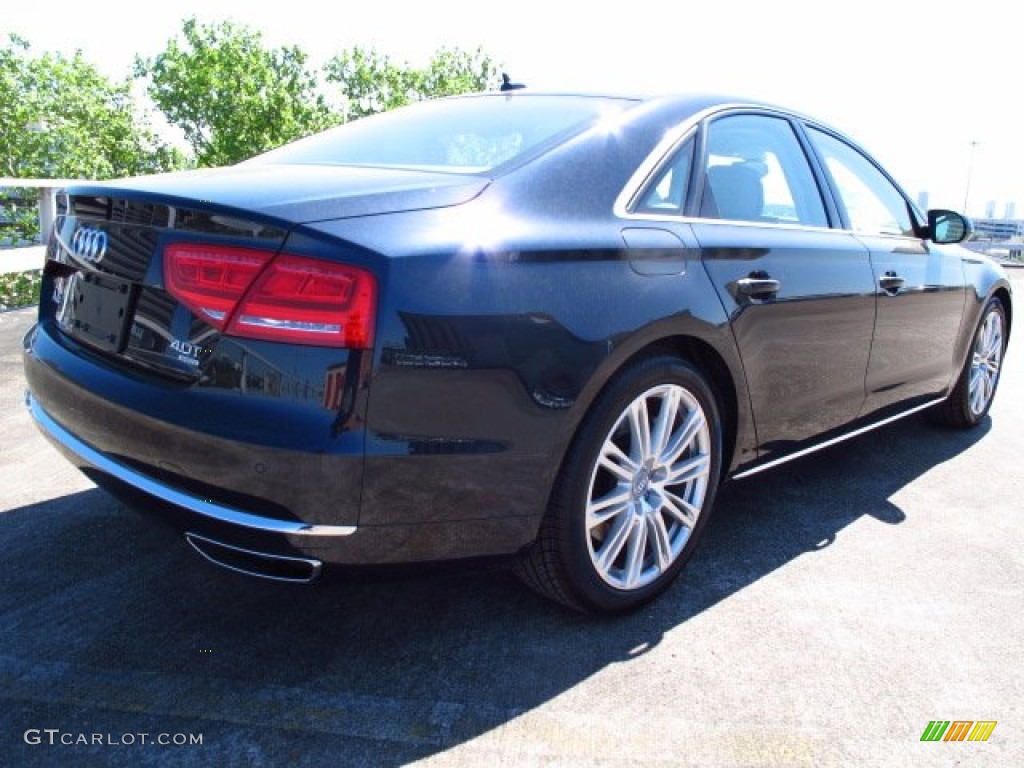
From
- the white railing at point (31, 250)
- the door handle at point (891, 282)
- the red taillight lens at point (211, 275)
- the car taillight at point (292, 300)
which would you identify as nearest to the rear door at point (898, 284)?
the door handle at point (891, 282)

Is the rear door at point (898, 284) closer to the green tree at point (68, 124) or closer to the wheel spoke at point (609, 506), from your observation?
→ the wheel spoke at point (609, 506)

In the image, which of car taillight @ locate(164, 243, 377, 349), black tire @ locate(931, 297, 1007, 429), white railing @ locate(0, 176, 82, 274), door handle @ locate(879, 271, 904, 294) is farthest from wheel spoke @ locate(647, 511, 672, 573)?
white railing @ locate(0, 176, 82, 274)

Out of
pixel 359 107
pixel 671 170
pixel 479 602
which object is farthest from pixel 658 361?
pixel 359 107

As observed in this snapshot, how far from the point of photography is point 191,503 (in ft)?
6.29

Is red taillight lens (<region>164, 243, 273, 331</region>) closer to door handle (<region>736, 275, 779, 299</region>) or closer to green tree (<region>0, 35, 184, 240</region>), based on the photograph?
door handle (<region>736, 275, 779, 299</region>)

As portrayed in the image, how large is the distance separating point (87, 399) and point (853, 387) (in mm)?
2717

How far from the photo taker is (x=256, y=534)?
6.06ft

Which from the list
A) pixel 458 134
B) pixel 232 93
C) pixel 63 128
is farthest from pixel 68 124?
pixel 458 134

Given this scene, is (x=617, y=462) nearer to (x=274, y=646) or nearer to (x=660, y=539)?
(x=660, y=539)

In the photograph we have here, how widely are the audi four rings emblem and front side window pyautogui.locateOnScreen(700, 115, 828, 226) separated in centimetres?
171

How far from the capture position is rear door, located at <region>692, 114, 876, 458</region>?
2.69 m

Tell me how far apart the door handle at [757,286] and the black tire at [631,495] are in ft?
1.05

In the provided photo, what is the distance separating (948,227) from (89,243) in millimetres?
3751

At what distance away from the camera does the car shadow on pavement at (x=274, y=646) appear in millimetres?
1904
